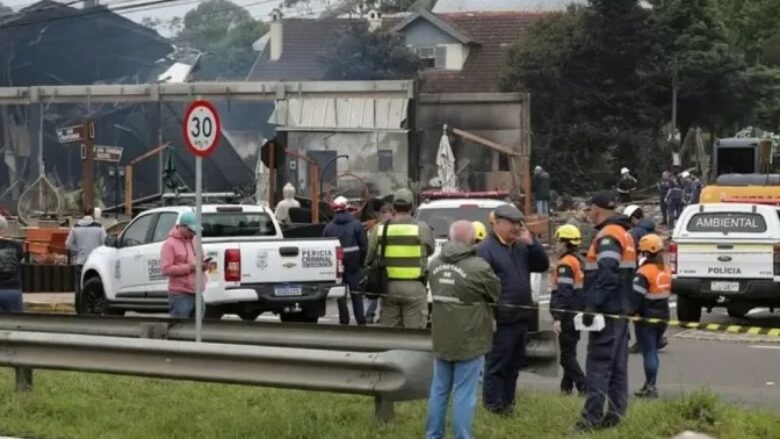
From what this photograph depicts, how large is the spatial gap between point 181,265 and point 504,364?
534 cm

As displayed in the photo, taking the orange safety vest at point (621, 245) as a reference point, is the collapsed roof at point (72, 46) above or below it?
above

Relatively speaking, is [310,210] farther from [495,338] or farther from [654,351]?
[495,338]

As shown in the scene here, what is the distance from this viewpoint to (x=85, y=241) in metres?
23.1

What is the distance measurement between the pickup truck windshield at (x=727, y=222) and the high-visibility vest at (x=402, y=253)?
7001 mm

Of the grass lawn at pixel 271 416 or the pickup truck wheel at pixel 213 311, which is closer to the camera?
the grass lawn at pixel 271 416

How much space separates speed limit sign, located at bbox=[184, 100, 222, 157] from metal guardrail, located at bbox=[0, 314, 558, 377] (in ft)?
5.42

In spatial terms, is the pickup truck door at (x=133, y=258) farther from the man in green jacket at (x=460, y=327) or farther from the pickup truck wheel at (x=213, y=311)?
the man in green jacket at (x=460, y=327)

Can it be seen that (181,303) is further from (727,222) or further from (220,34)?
(220,34)

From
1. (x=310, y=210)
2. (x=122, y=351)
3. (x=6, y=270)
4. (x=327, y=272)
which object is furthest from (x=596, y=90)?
(x=122, y=351)

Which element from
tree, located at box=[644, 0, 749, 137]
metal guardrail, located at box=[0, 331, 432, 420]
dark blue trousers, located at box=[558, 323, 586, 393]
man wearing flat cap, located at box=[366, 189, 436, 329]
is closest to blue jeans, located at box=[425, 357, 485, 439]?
metal guardrail, located at box=[0, 331, 432, 420]

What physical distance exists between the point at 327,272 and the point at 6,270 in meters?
4.98

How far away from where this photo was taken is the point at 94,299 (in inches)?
789

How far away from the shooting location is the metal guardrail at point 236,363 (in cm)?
970

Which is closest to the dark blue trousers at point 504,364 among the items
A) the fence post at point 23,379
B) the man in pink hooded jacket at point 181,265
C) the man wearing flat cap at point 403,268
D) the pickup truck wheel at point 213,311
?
the man wearing flat cap at point 403,268
